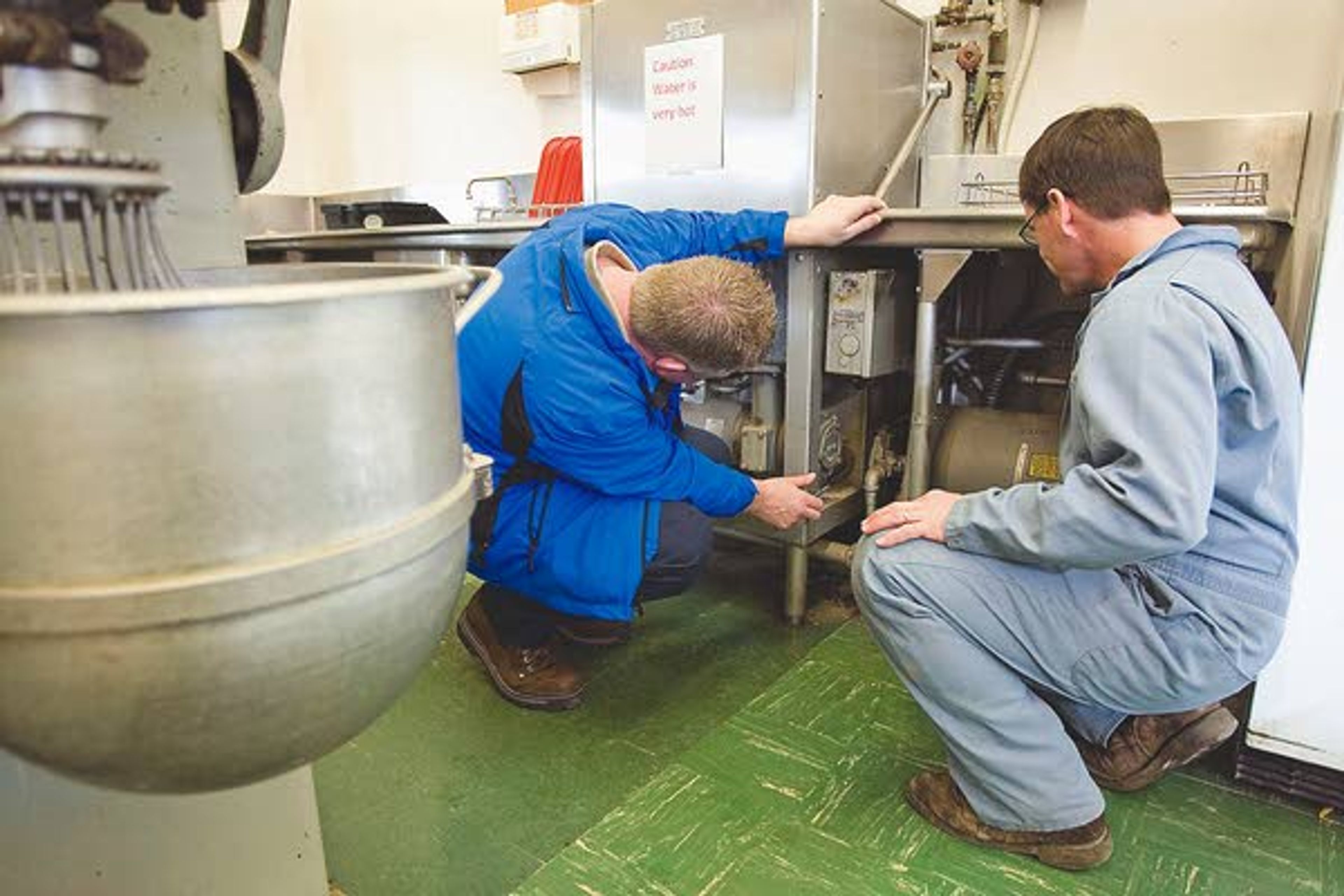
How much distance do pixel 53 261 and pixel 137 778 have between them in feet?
1.38

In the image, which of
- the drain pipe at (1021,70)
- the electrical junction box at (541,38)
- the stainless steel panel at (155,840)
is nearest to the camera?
the stainless steel panel at (155,840)

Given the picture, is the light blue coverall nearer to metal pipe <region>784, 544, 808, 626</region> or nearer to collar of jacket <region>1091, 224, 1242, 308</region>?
collar of jacket <region>1091, 224, 1242, 308</region>

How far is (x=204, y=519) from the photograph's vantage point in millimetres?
462

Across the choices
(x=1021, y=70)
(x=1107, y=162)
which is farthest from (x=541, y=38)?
(x=1107, y=162)

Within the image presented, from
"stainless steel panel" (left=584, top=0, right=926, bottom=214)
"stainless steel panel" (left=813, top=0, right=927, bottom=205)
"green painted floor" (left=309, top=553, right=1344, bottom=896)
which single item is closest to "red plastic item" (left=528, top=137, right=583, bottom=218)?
"stainless steel panel" (left=584, top=0, right=926, bottom=214)

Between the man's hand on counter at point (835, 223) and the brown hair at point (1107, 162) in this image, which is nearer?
the brown hair at point (1107, 162)

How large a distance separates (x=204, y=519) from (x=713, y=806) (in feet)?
3.52

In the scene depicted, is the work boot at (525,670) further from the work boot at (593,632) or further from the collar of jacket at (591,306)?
the collar of jacket at (591,306)

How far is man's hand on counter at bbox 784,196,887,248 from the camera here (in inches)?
65.8

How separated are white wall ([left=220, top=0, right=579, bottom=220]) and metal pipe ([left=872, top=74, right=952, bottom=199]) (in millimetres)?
1394

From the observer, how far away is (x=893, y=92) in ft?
6.72

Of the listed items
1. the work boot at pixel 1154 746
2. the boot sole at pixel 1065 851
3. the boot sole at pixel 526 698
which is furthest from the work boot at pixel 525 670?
the work boot at pixel 1154 746

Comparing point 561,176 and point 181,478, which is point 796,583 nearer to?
point 561,176

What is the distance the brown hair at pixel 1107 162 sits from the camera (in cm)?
115
